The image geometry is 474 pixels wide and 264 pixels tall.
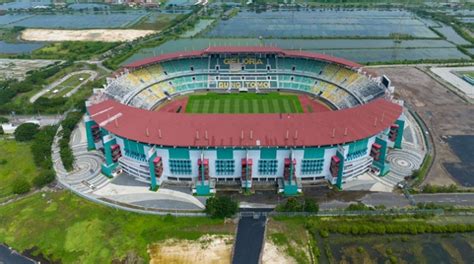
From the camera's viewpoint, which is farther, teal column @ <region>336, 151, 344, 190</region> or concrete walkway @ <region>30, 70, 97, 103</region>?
concrete walkway @ <region>30, 70, 97, 103</region>

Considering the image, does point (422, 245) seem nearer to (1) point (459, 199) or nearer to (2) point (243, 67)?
(1) point (459, 199)

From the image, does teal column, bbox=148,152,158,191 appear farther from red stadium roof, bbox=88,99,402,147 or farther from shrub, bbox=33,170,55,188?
shrub, bbox=33,170,55,188

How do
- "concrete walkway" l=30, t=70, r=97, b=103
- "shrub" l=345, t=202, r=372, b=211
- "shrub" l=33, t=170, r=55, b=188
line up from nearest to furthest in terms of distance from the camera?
"shrub" l=345, t=202, r=372, b=211
"shrub" l=33, t=170, r=55, b=188
"concrete walkway" l=30, t=70, r=97, b=103

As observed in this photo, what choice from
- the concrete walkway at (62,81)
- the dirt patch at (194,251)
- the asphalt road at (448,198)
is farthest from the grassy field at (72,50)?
the asphalt road at (448,198)

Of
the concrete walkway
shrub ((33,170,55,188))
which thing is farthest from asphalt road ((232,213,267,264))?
the concrete walkway

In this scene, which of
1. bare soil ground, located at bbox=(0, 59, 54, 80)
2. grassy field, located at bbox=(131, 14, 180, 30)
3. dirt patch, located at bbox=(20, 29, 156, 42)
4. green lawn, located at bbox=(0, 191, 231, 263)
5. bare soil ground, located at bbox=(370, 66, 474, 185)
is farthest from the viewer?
grassy field, located at bbox=(131, 14, 180, 30)

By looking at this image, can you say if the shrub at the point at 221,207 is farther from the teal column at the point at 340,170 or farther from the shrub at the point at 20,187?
the shrub at the point at 20,187

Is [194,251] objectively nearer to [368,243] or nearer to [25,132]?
[368,243]

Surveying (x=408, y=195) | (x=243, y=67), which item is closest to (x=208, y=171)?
(x=408, y=195)

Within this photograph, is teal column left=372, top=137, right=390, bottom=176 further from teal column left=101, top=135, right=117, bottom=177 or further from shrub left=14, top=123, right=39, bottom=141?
shrub left=14, top=123, right=39, bottom=141

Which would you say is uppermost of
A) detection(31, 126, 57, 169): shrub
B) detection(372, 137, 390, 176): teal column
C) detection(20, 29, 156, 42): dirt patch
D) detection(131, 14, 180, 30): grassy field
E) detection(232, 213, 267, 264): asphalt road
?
detection(131, 14, 180, 30): grassy field

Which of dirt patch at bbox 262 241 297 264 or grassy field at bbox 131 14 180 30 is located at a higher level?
grassy field at bbox 131 14 180 30
